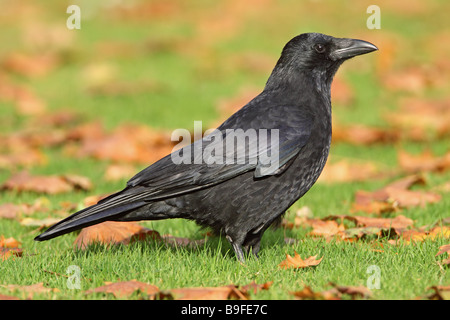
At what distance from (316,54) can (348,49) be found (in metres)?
0.22

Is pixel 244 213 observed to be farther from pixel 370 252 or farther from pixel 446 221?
pixel 446 221

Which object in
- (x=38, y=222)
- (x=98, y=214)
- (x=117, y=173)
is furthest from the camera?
(x=117, y=173)

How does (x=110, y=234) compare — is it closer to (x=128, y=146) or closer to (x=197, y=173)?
(x=197, y=173)

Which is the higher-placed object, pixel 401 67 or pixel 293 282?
pixel 401 67

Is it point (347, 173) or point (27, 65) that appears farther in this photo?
point (27, 65)

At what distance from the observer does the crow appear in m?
4.31

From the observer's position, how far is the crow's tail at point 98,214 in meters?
4.24

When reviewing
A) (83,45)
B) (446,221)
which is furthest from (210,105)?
(446,221)

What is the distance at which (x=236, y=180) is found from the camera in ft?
14.3

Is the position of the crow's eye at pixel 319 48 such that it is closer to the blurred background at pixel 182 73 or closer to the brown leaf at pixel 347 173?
the brown leaf at pixel 347 173

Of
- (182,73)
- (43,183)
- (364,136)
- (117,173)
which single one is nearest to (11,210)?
(43,183)
